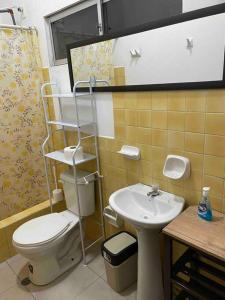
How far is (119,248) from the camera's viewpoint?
1681mm

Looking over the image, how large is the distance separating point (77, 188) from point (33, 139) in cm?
81

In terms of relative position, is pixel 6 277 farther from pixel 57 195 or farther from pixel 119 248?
pixel 119 248

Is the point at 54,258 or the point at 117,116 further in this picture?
the point at 54,258

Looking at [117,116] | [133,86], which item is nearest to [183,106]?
[133,86]

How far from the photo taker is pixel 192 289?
1179 mm

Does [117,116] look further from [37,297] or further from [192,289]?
[37,297]

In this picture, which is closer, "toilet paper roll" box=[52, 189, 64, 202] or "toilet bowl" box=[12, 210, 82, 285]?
"toilet bowl" box=[12, 210, 82, 285]

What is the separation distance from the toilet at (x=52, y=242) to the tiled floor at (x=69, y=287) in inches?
2.7

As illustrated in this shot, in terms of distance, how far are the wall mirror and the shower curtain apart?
2.11 ft

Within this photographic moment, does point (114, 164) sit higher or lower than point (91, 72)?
lower

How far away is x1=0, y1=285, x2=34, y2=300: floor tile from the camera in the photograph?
5.78 ft

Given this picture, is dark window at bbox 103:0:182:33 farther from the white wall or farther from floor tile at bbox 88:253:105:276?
floor tile at bbox 88:253:105:276

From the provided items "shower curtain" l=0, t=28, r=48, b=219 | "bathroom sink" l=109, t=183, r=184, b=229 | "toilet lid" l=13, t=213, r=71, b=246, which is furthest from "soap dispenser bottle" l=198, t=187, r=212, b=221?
"shower curtain" l=0, t=28, r=48, b=219

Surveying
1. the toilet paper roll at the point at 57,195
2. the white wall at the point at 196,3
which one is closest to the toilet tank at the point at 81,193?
the toilet paper roll at the point at 57,195
